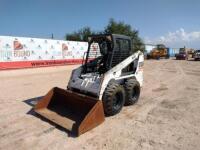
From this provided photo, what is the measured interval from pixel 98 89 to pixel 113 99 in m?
0.47

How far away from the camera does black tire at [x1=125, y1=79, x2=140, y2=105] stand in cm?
580

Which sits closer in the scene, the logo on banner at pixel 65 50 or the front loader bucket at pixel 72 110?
the front loader bucket at pixel 72 110

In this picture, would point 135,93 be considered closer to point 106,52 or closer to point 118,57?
point 118,57

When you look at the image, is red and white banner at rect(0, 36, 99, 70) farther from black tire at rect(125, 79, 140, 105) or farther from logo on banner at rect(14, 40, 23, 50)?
black tire at rect(125, 79, 140, 105)

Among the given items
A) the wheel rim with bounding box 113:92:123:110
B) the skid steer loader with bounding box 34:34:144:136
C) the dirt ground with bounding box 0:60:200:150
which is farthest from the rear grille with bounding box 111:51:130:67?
the dirt ground with bounding box 0:60:200:150

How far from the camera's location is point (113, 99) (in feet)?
16.5

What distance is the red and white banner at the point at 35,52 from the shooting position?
15.1m

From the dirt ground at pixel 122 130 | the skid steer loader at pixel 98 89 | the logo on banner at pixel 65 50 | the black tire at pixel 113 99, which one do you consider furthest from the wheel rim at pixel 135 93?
the logo on banner at pixel 65 50

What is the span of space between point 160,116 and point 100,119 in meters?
1.68

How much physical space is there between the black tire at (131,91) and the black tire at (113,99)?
44 cm

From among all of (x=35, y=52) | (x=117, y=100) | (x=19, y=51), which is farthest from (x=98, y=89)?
(x=35, y=52)

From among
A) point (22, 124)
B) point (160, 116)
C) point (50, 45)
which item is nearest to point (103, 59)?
point (160, 116)

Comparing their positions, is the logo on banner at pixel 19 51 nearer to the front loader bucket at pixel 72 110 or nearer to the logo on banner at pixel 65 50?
the logo on banner at pixel 65 50

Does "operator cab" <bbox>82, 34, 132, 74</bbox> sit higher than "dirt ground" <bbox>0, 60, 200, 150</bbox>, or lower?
higher
